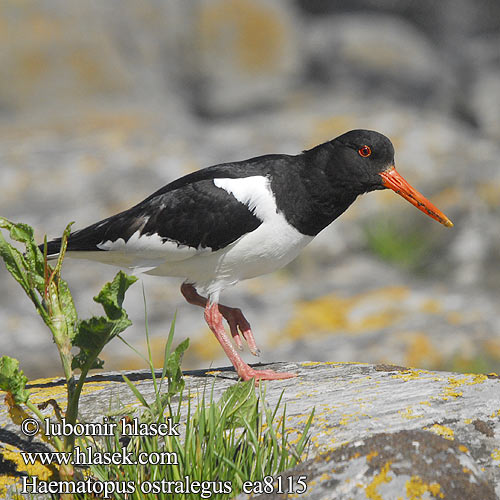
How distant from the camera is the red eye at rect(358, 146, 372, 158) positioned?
A: 16.5 feet

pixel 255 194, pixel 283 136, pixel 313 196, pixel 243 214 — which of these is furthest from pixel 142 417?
pixel 283 136

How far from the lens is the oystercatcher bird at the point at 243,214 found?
4.89 meters

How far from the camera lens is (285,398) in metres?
4.23

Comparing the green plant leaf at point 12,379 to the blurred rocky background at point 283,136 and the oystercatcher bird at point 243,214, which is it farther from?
the blurred rocky background at point 283,136

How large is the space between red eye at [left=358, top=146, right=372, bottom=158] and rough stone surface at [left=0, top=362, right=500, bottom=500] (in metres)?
1.39

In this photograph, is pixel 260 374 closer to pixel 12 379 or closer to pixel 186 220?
pixel 186 220

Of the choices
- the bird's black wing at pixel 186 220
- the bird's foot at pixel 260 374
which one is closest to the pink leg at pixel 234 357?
the bird's foot at pixel 260 374

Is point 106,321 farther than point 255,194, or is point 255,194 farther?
point 255,194

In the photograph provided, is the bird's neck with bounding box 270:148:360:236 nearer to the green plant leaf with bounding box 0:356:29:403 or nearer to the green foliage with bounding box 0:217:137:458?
the green foliage with bounding box 0:217:137:458

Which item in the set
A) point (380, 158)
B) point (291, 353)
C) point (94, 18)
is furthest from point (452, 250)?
point (94, 18)

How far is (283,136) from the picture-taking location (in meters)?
12.1

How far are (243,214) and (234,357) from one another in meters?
0.92

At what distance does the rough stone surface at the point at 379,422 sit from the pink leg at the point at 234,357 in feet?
0.29

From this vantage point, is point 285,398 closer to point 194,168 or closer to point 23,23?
point 194,168
